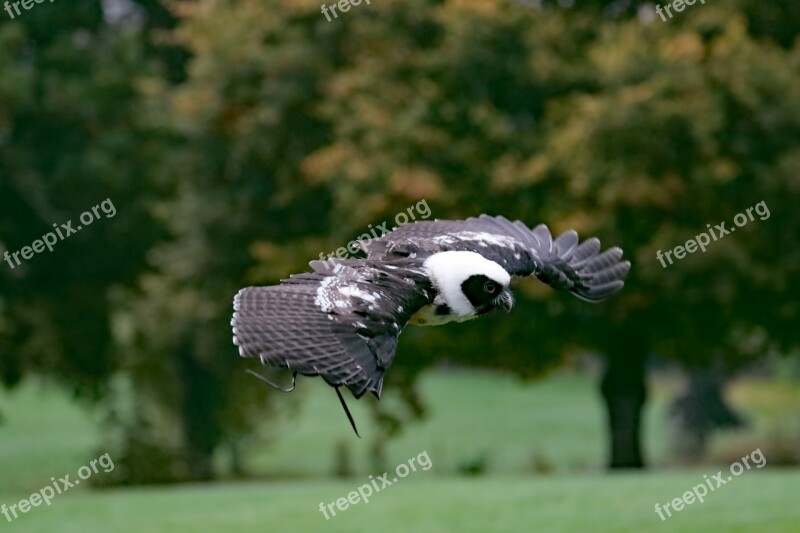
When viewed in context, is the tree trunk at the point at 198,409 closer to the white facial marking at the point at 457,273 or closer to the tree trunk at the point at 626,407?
the tree trunk at the point at 626,407

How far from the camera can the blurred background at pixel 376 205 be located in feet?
49.5

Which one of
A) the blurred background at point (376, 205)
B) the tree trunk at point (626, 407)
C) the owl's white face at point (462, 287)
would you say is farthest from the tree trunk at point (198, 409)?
the owl's white face at point (462, 287)

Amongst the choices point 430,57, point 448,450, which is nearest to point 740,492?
point 430,57

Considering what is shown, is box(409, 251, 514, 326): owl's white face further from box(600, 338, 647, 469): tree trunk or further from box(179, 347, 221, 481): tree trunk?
box(179, 347, 221, 481): tree trunk

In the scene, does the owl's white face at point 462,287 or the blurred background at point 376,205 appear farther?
the blurred background at point 376,205

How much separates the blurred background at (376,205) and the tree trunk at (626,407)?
0.04m

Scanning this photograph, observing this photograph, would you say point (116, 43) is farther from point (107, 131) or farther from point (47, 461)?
point (47, 461)

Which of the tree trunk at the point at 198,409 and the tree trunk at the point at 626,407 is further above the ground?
the tree trunk at the point at 198,409

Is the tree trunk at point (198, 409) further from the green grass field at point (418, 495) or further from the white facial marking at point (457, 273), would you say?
the white facial marking at point (457, 273)

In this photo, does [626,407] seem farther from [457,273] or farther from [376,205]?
[457,273]

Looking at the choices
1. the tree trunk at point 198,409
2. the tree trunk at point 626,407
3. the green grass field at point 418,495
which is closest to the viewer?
the green grass field at point 418,495

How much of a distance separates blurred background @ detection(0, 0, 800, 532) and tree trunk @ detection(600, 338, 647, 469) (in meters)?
0.04

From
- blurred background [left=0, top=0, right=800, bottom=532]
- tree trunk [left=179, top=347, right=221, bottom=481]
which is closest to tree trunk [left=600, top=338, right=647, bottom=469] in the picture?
blurred background [left=0, top=0, right=800, bottom=532]

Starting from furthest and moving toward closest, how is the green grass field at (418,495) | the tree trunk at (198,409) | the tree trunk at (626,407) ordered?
1. the tree trunk at (198,409)
2. the tree trunk at (626,407)
3. the green grass field at (418,495)
